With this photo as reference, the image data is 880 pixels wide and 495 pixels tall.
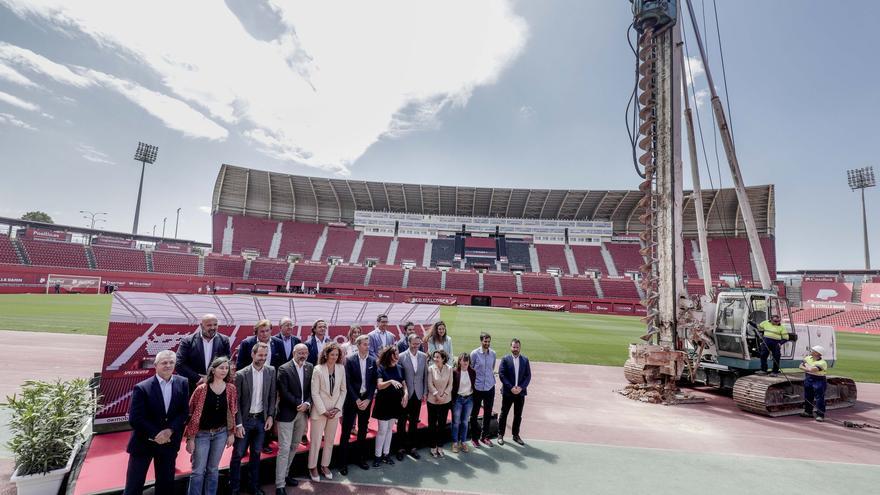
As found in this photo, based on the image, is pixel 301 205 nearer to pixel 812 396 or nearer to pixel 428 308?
pixel 428 308

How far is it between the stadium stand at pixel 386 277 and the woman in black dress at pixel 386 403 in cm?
4089

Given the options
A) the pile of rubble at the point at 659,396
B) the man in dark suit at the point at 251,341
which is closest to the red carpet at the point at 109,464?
the man in dark suit at the point at 251,341

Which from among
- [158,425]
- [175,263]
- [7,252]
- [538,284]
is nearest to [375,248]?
[538,284]

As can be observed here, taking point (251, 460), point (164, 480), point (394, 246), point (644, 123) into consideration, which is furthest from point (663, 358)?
point (394, 246)

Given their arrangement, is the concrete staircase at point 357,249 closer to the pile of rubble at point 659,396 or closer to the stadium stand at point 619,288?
the stadium stand at point 619,288

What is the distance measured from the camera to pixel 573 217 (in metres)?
56.1

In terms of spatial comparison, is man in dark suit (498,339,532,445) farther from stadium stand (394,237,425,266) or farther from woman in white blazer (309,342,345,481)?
stadium stand (394,237,425,266)

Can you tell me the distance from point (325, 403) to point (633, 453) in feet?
16.6

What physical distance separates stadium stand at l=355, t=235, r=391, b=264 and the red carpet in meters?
48.3

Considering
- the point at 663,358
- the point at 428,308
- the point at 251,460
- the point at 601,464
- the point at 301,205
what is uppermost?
the point at 301,205

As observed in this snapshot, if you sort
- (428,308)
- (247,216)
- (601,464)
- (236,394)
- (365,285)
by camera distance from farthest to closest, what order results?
(247,216) → (365,285) → (428,308) → (601,464) → (236,394)

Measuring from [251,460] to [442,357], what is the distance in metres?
2.76

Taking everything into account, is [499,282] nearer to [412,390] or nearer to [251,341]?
[412,390]

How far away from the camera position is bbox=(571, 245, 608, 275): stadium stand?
173 feet
